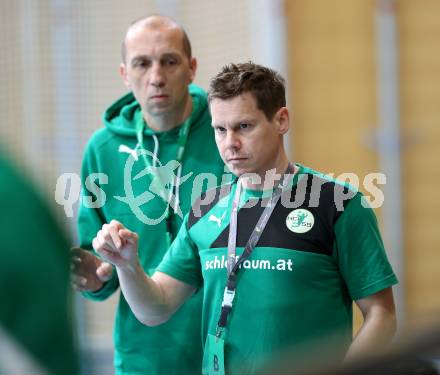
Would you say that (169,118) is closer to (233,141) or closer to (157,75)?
(157,75)

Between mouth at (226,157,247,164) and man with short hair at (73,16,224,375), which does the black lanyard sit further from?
man with short hair at (73,16,224,375)

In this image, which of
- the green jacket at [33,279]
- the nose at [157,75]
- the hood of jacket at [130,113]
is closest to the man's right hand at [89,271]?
the hood of jacket at [130,113]

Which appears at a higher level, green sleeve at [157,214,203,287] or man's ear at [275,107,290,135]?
man's ear at [275,107,290,135]

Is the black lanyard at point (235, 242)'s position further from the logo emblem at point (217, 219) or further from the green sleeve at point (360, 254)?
the green sleeve at point (360, 254)

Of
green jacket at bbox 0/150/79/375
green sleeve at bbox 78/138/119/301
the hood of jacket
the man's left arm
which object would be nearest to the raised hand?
the man's left arm

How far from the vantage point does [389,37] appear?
604 centimetres

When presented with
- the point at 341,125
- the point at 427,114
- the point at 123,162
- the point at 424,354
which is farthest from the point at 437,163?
the point at 424,354

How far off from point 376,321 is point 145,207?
1.04m

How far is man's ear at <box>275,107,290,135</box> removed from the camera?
2.17 metres

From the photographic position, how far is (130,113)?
2947mm

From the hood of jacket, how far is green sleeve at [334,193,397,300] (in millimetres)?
928

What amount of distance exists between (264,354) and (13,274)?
120 centimetres

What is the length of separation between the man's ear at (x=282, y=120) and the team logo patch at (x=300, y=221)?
0.23m

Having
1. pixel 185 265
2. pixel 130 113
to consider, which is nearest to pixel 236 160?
pixel 185 265
